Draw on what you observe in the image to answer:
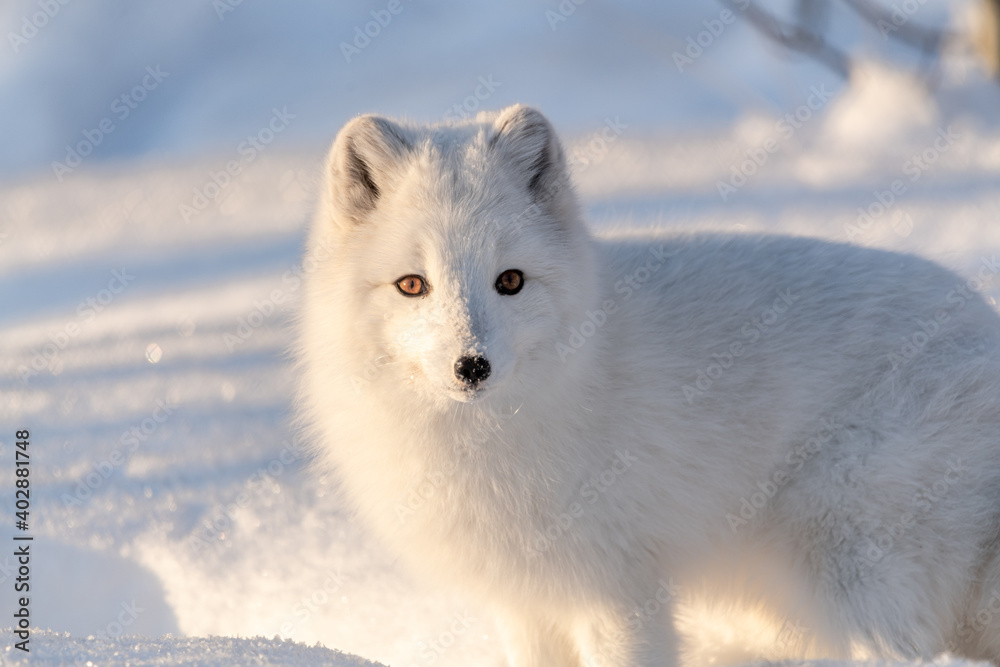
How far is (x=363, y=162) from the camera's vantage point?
1912 mm

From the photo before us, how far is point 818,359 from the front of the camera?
2.08 meters

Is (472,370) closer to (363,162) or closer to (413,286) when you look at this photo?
(413,286)

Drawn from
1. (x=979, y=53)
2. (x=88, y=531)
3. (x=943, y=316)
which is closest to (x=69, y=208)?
(x=88, y=531)

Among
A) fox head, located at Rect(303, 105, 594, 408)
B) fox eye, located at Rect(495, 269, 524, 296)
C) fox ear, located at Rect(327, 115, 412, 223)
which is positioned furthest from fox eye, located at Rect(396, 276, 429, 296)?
fox ear, located at Rect(327, 115, 412, 223)

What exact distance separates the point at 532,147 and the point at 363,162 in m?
0.38

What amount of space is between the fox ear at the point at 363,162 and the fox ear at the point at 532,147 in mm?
212

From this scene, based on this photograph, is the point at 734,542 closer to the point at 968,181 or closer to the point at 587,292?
the point at 587,292

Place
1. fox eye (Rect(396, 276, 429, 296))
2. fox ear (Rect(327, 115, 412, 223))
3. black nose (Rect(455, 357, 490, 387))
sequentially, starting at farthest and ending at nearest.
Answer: fox ear (Rect(327, 115, 412, 223)), fox eye (Rect(396, 276, 429, 296)), black nose (Rect(455, 357, 490, 387))

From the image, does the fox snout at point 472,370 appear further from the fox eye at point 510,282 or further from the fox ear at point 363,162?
the fox ear at point 363,162

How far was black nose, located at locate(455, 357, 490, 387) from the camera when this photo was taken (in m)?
1.58

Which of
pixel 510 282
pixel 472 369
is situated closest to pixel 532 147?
pixel 510 282

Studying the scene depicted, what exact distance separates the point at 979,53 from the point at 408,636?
4053 millimetres

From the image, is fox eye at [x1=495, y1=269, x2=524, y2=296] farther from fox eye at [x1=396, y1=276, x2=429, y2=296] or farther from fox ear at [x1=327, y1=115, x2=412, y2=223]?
fox ear at [x1=327, y1=115, x2=412, y2=223]

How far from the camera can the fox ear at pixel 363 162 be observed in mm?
1852
